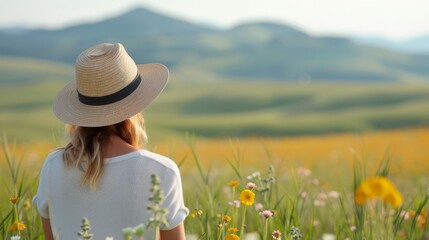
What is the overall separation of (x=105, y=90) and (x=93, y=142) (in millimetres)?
228

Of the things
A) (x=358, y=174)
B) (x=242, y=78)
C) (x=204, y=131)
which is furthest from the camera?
(x=242, y=78)

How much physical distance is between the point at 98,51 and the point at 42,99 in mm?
65093

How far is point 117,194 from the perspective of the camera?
249cm

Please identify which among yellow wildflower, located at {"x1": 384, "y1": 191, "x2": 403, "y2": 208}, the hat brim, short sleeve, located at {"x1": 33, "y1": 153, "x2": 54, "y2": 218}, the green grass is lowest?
the green grass

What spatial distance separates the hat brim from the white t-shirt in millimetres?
157

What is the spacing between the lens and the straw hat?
104 inches

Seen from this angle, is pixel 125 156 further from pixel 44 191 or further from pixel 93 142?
pixel 44 191

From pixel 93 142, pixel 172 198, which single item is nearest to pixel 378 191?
pixel 172 198

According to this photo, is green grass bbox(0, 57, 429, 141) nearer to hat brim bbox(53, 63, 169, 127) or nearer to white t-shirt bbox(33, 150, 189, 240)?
hat brim bbox(53, 63, 169, 127)

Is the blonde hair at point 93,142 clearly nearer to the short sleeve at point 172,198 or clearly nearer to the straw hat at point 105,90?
the straw hat at point 105,90

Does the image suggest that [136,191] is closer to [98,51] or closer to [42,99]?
[98,51]

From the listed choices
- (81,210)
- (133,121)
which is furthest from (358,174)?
(81,210)

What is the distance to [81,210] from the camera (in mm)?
2576

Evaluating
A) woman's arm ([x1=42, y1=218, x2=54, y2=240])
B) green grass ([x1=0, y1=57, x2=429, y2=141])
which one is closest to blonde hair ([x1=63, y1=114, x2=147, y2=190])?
woman's arm ([x1=42, y1=218, x2=54, y2=240])
